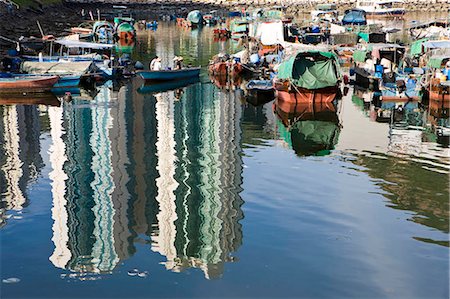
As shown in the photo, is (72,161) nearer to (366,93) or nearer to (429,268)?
(429,268)

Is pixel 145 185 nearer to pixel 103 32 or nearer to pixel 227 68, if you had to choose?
pixel 227 68

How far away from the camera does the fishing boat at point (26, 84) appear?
3931cm

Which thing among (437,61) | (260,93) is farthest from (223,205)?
(437,61)

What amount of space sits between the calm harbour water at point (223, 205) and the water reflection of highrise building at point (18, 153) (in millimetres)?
93

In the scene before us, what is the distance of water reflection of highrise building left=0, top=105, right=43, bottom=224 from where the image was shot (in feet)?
68.2

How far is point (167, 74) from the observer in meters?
45.8

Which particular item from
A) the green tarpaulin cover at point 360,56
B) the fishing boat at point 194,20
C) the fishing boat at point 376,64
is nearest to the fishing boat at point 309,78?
the fishing boat at point 376,64

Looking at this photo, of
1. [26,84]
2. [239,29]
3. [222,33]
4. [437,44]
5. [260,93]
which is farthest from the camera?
[222,33]

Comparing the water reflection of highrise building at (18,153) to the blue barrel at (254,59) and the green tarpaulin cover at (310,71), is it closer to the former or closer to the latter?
the green tarpaulin cover at (310,71)

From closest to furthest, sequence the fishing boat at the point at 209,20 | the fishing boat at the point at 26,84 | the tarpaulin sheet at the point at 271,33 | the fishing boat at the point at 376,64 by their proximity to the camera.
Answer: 1. the fishing boat at the point at 26,84
2. the fishing boat at the point at 376,64
3. the tarpaulin sheet at the point at 271,33
4. the fishing boat at the point at 209,20

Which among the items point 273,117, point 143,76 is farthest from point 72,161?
point 143,76

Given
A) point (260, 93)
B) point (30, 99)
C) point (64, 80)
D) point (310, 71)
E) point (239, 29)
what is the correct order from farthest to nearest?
point (239, 29) < point (64, 80) < point (260, 93) < point (30, 99) < point (310, 71)

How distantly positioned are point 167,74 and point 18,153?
67.0 ft

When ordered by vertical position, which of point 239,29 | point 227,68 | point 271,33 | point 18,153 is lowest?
point 18,153
